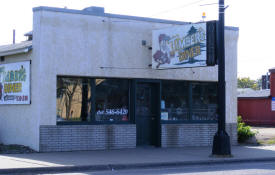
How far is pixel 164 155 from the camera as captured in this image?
14898 millimetres

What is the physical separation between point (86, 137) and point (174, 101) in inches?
159

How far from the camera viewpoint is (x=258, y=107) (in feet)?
125

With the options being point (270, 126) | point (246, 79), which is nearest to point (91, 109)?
point (270, 126)

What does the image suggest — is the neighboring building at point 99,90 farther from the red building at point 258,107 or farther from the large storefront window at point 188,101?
the red building at point 258,107

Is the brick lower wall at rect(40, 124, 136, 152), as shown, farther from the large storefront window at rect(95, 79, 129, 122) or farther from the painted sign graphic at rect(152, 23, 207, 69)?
the painted sign graphic at rect(152, 23, 207, 69)

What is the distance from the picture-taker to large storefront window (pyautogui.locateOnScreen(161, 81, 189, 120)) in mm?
17562

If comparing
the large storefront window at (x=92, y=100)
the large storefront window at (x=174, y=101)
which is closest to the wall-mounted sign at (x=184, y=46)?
the large storefront window at (x=174, y=101)

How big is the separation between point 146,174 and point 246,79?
95529 mm

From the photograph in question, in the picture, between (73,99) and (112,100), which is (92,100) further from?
(112,100)

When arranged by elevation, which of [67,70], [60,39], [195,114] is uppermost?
[60,39]

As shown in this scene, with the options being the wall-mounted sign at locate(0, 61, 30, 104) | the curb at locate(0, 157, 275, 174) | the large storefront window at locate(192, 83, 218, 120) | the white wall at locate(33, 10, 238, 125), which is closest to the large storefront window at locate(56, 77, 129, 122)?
the white wall at locate(33, 10, 238, 125)

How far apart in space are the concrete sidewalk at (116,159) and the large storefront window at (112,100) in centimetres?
137

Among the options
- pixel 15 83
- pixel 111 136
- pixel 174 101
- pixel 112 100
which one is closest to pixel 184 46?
pixel 174 101

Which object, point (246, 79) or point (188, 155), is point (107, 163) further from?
point (246, 79)
